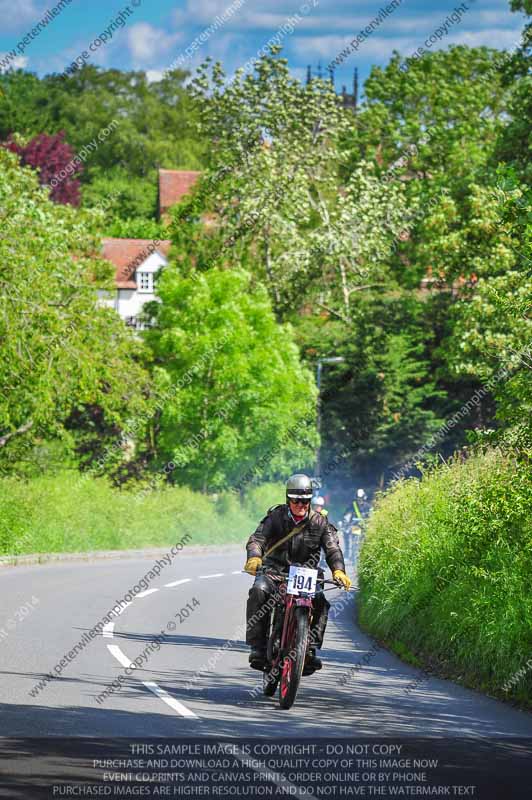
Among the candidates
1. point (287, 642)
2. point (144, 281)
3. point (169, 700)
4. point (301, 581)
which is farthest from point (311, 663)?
point (144, 281)

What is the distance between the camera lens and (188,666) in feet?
46.2

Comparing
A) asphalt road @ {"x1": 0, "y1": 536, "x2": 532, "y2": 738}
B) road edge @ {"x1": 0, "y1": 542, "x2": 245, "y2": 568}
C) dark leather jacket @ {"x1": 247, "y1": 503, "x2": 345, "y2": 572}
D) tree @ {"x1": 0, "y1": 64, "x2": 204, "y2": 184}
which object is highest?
tree @ {"x1": 0, "y1": 64, "x2": 204, "y2": 184}

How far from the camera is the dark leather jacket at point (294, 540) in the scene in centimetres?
1187

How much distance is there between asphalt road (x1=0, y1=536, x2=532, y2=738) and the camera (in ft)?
33.2

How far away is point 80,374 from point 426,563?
21915mm

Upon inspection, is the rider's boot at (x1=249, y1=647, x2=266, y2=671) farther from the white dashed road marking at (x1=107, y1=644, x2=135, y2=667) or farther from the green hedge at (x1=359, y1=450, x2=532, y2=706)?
the white dashed road marking at (x1=107, y1=644, x2=135, y2=667)

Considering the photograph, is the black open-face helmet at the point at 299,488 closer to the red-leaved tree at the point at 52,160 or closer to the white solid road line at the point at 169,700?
the white solid road line at the point at 169,700

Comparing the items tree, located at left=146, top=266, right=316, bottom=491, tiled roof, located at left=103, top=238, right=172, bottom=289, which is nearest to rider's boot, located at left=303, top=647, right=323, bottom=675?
tree, located at left=146, top=266, right=316, bottom=491

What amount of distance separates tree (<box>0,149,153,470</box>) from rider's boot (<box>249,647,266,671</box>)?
2132cm

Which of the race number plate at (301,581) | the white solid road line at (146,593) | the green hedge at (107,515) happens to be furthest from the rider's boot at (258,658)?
the green hedge at (107,515)

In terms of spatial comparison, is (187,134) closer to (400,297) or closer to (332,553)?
(400,297)

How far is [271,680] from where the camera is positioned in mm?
11758

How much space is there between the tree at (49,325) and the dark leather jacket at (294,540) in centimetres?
2106

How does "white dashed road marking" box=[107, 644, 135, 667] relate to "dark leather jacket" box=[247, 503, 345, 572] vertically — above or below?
below
